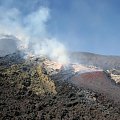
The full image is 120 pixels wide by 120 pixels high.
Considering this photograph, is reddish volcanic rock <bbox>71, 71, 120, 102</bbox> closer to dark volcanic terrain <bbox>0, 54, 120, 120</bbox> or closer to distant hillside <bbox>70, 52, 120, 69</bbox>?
dark volcanic terrain <bbox>0, 54, 120, 120</bbox>

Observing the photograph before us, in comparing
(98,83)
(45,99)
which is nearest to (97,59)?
(98,83)

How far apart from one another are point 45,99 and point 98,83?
31.7ft

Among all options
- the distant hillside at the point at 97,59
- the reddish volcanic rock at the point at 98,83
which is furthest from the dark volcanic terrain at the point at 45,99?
the distant hillside at the point at 97,59

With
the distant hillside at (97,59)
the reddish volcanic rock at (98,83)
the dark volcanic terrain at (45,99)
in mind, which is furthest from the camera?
the distant hillside at (97,59)

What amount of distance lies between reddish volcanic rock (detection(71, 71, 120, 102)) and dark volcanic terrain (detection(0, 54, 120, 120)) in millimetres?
387

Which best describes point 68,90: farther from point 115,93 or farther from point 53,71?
point 53,71

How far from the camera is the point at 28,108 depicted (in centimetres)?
2728

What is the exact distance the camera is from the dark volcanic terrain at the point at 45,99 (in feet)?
86.5

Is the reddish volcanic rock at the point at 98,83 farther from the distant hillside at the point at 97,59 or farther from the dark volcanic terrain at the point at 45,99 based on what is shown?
the distant hillside at the point at 97,59

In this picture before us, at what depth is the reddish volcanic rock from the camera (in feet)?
112

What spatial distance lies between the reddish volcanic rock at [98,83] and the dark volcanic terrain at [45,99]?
39cm

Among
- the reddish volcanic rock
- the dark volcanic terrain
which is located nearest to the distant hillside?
the reddish volcanic rock

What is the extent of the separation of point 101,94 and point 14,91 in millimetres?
8728

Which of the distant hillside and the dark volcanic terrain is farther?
the distant hillside
